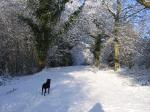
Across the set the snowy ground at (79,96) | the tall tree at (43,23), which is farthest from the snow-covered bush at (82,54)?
the snowy ground at (79,96)

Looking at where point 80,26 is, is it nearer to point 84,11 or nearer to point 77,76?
point 84,11

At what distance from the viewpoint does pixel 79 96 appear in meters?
19.6

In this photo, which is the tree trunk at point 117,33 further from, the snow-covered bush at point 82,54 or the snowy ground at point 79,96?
the snow-covered bush at point 82,54

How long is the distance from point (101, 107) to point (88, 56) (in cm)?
3115

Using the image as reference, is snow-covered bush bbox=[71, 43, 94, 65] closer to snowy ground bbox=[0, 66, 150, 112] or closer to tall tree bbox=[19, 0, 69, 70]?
tall tree bbox=[19, 0, 69, 70]

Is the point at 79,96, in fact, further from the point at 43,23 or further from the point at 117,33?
the point at 43,23

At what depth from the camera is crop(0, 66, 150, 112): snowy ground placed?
57.1ft

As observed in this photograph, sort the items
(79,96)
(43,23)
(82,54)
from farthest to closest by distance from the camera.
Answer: (82,54) → (43,23) → (79,96)

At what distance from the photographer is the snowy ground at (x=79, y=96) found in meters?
17.4

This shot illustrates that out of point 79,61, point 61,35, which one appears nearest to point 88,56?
point 79,61

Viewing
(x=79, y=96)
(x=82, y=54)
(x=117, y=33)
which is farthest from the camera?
(x=82, y=54)

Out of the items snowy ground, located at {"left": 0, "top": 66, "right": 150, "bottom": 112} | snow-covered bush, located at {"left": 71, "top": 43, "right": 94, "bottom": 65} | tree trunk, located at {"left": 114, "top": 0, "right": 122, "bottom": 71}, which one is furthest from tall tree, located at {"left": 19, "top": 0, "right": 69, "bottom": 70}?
snowy ground, located at {"left": 0, "top": 66, "right": 150, "bottom": 112}

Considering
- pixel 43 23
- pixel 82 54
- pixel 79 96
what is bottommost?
pixel 79 96

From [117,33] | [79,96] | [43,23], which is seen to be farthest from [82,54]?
[79,96]
